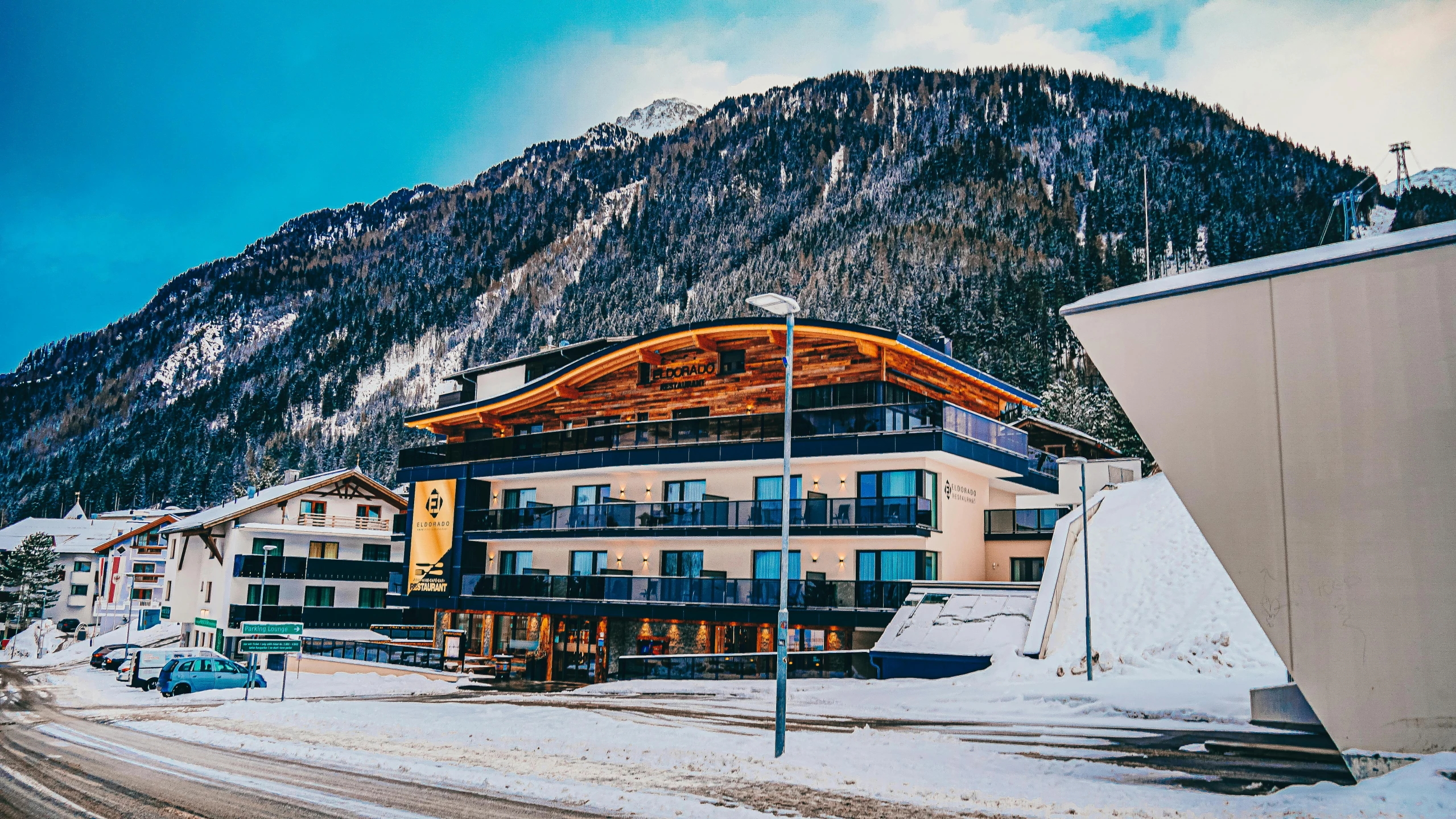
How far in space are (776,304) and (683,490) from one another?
22.6m

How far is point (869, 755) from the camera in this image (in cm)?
1520

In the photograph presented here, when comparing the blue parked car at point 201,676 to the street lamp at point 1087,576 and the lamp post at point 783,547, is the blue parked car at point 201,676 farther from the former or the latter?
the street lamp at point 1087,576

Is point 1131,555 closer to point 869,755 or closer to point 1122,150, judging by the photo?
point 869,755

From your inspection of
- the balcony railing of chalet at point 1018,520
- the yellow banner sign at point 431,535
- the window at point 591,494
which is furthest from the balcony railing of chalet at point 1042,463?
the yellow banner sign at point 431,535

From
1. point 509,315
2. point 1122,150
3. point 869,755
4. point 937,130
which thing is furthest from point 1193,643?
point 509,315

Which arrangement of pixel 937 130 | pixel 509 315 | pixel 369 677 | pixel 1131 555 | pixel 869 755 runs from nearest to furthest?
pixel 869 755 < pixel 1131 555 < pixel 369 677 < pixel 937 130 < pixel 509 315

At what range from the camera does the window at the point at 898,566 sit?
32.0m

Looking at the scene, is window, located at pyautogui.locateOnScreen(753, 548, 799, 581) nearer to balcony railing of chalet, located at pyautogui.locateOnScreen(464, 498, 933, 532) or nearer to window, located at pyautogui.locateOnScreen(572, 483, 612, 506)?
balcony railing of chalet, located at pyautogui.locateOnScreen(464, 498, 933, 532)

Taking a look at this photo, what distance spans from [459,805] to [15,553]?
3851 inches

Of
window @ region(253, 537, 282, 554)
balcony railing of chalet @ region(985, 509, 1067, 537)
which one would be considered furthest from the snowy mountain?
window @ region(253, 537, 282, 554)

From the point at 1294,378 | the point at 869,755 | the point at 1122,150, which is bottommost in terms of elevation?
the point at 869,755

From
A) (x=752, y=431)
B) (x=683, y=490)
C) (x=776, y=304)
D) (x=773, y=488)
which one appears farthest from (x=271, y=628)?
(x=776, y=304)

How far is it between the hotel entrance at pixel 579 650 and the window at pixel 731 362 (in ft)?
37.4

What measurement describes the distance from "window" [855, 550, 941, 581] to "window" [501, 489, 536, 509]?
16.8 m
